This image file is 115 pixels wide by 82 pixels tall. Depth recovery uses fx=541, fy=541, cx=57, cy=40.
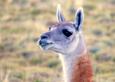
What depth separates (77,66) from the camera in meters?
5.93

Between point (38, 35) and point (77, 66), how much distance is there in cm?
800

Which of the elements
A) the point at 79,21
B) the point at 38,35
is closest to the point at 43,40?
the point at 79,21

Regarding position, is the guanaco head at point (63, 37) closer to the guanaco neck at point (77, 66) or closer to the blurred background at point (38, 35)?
the guanaco neck at point (77, 66)

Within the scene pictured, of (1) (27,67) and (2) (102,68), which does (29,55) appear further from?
(2) (102,68)

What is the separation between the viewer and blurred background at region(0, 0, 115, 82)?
10.2 meters

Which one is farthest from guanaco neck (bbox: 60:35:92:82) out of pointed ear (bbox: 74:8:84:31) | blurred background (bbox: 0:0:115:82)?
blurred background (bbox: 0:0:115:82)

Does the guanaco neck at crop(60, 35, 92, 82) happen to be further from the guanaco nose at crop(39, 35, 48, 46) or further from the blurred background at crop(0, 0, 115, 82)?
the blurred background at crop(0, 0, 115, 82)

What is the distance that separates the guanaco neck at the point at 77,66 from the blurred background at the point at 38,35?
1700 millimetres

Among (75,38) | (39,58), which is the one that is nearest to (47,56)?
(39,58)

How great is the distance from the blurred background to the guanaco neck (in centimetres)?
170

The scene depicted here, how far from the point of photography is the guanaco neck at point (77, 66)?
5844 millimetres

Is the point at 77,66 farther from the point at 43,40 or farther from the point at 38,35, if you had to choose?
the point at 38,35

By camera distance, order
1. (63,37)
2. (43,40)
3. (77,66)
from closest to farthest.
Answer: (43,40), (77,66), (63,37)

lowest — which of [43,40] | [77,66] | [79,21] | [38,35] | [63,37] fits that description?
[77,66]
